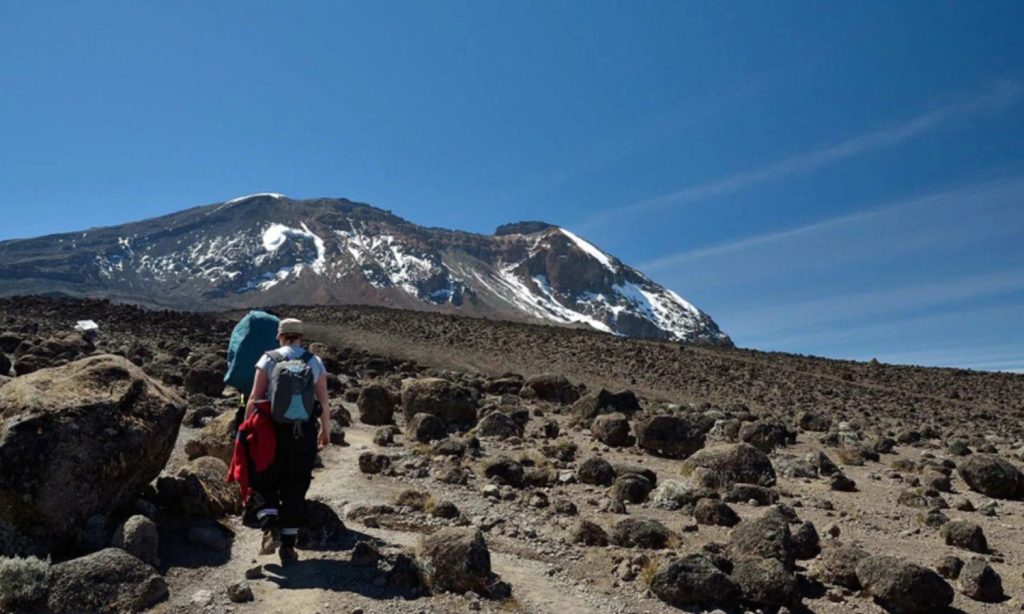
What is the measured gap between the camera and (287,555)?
18.7ft

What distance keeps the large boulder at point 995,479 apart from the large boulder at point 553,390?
1013 cm

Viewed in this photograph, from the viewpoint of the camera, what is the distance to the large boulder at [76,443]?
5.25 metres

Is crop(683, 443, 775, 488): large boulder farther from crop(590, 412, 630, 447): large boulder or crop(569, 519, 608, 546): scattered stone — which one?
crop(569, 519, 608, 546): scattered stone

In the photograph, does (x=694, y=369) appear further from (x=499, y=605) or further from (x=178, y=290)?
(x=178, y=290)

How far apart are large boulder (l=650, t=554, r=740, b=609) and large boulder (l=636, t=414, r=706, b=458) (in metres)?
6.49

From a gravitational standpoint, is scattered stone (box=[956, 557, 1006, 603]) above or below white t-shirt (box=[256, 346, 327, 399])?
below

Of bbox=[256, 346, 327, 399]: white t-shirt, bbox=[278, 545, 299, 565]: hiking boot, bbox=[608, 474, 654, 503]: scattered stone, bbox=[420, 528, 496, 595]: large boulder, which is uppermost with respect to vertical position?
bbox=[256, 346, 327, 399]: white t-shirt

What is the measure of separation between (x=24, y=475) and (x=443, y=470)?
4.95 m

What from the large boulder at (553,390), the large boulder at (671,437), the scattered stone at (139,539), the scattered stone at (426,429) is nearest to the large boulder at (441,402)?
the scattered stone at (426,429)

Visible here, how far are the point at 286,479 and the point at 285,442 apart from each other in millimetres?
317

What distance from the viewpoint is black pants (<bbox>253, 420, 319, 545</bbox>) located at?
228 inches

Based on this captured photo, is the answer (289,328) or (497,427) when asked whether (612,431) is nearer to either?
(497,427)

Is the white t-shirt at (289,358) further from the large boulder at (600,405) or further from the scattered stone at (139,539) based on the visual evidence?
the large boulder at (600,405)

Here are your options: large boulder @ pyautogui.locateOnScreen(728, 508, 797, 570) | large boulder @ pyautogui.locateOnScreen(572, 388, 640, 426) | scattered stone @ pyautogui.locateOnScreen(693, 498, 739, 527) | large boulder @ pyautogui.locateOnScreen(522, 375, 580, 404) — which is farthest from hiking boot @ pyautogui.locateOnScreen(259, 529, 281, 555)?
large boulder @ pyautogui.locateOnScreen(522, 375, 580, 404)
